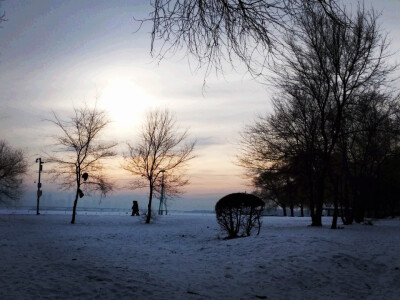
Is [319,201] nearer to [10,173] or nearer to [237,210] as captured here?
[237,210]

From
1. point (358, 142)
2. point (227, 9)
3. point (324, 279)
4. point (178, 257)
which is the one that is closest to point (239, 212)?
point (178, 257)

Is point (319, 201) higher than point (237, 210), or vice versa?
point (319, 201)

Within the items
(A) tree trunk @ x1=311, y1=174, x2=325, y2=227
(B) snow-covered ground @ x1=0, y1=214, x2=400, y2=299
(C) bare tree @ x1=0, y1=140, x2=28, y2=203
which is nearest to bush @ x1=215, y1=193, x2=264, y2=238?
(B) snow-covered ground @ x1=0, y1=214, x2=400, y2=299

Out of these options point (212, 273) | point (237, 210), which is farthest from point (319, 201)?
point (212, 273)

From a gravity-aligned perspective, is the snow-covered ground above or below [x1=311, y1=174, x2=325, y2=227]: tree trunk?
below

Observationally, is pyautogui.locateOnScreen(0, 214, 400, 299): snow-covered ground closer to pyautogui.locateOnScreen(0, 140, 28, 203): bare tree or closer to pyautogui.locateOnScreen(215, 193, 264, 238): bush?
pyautogui.locateOnScreen(215, 193, 264, 238): bush

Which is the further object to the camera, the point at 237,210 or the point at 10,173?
the point at 10,173

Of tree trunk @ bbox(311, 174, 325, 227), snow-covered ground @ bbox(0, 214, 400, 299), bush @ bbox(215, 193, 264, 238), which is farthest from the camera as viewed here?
tree trunk @ bbox(311, 174, 325, 227)

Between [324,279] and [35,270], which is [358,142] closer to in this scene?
[324,279]

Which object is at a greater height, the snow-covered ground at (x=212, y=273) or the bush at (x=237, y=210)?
the bush at (x=237, y=210)

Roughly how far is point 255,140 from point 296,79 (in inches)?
177

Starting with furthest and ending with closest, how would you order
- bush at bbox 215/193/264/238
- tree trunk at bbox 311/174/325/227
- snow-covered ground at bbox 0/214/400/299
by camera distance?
tree trunk at bbox 311/174/325/227 < bush at bbox 215/193/264/238 < snow-covered ground at bbox 0/214/400/299

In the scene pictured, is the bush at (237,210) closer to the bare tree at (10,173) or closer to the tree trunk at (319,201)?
the tree trunk at (319,201)

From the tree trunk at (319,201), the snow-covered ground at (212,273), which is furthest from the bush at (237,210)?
the tree trunk at (319,201)
